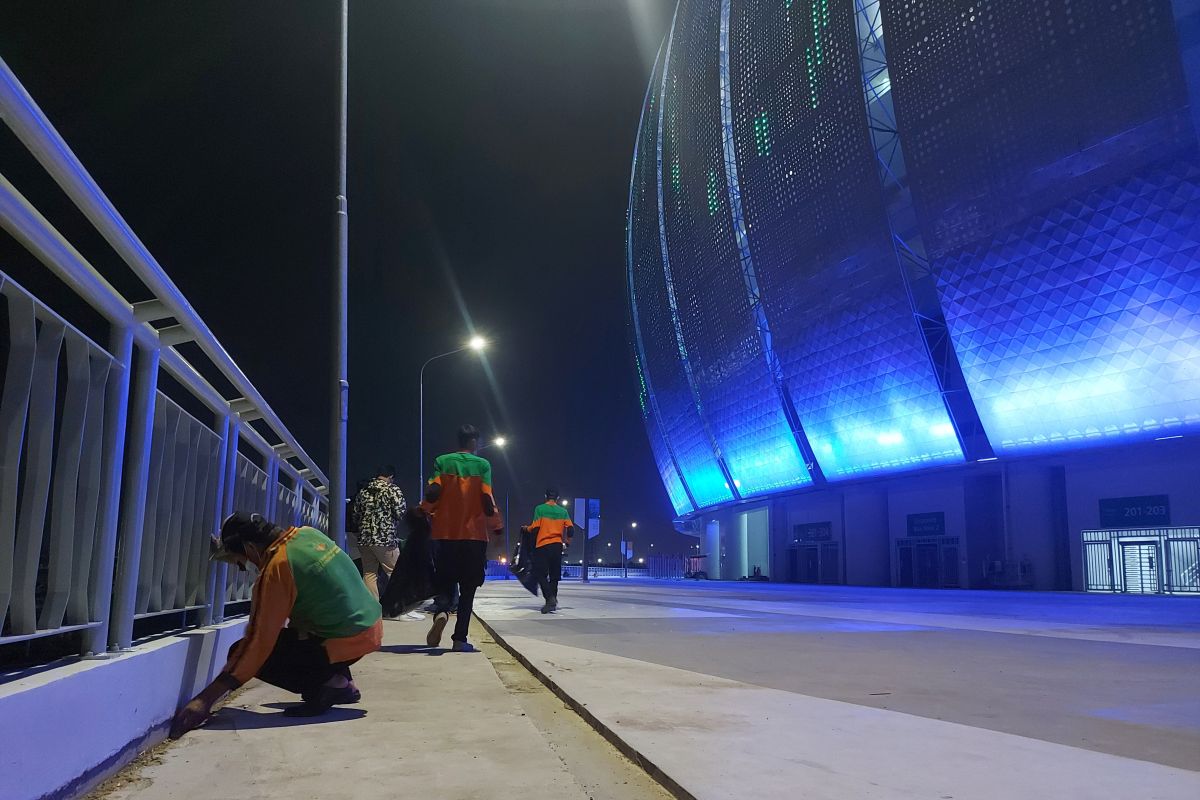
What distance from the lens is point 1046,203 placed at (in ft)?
92.8

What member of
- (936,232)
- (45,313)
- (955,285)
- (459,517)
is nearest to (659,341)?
(936,232)

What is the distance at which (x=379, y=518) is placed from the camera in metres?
9.62

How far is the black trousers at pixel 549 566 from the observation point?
11.8 m

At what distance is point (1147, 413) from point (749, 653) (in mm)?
25529

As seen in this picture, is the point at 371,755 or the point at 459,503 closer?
the point at 371,755

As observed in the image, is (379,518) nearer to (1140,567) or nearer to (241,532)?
(241,532)

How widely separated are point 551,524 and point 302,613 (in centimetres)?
810

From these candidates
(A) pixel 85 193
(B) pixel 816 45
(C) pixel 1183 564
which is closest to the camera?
(A) pixel 85 193

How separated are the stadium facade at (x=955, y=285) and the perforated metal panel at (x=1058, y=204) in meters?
0.07

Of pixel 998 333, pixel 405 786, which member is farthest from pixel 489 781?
pixel 998 333

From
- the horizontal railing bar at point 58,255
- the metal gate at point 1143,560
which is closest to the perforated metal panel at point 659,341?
the metal gate at point 1143,560

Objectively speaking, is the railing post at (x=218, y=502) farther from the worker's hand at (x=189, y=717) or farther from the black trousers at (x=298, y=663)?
the worker's hand at (x=189, y=717)

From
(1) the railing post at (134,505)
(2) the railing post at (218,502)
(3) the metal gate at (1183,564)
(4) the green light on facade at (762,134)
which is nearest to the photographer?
(1) the railing post at (134,505)

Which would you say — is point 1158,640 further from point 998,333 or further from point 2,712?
point 998,333
